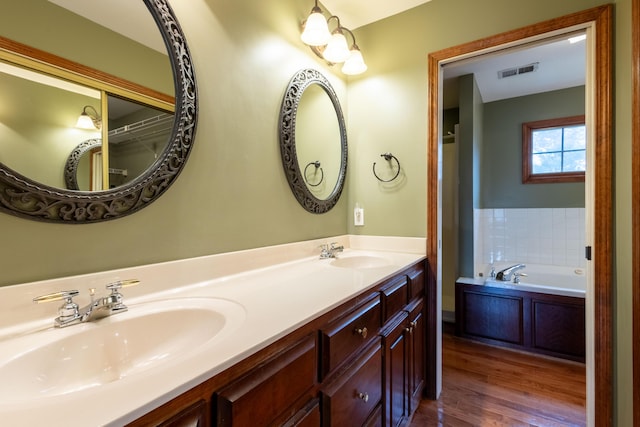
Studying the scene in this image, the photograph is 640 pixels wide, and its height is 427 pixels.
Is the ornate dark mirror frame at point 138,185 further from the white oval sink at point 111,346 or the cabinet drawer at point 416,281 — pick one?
the cabinet drawer at point 416,281

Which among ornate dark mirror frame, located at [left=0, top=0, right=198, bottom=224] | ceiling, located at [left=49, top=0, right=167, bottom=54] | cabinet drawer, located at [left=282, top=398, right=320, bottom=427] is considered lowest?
cabinet drawer, located at [left=282, top=398, right=320, bottom=427]

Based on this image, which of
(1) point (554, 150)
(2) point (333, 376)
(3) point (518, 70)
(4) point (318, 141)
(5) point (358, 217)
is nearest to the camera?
(2) point (333, 376)

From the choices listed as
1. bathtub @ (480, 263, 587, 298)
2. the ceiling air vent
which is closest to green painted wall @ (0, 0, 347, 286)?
the ceiling air vent

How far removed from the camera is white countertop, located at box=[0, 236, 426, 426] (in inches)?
16.3

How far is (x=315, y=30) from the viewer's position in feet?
5.01

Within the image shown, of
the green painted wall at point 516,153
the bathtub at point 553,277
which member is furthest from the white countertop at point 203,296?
the green painted wall at point 516,153

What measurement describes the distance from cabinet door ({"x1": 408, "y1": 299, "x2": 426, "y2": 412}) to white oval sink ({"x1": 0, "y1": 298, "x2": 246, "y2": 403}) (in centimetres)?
105

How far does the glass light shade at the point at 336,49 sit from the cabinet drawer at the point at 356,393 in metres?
1.55

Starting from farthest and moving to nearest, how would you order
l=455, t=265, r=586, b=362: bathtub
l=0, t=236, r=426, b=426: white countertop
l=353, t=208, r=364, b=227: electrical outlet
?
l=455, t=265, r=586, b=362: bathtub, l=353, t=208, r=364, b=227: electrical outlet, l=0, t=236, r=426, b=426: white countertop

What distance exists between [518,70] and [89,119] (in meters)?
3.37

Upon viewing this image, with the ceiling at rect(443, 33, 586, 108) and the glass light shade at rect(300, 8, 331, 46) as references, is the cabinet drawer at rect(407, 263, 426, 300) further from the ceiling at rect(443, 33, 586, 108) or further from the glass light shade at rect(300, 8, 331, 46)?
the ceiling at rect(443, 33, 586, 108)

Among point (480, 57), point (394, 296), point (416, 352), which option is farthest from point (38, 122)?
point (480, 57)

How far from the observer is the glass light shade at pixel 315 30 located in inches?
59.6

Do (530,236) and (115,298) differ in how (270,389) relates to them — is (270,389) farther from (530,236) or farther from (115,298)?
(530,236)
